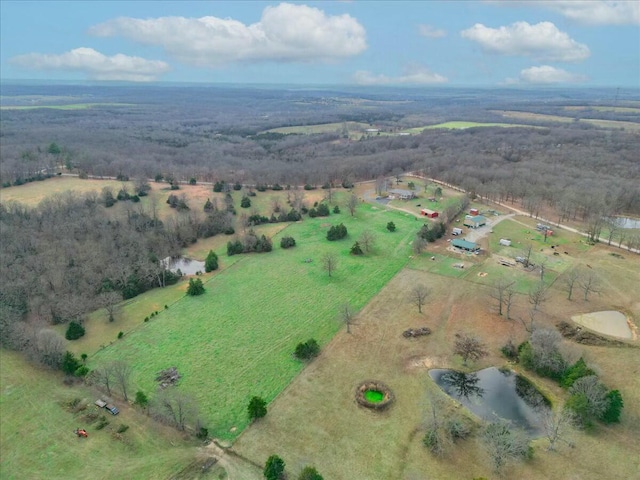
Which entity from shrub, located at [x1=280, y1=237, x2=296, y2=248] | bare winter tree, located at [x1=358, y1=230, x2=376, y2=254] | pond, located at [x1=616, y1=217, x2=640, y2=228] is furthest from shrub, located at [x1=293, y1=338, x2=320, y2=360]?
pond, located at [x1=616, y1=217, x2=640, y2=228]

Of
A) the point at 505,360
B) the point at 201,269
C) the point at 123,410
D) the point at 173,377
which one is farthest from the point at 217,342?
the point at 505,360

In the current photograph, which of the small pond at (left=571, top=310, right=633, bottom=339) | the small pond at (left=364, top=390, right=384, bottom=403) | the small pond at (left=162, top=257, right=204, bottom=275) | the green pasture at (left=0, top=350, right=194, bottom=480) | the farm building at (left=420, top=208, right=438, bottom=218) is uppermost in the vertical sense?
the farm building at (left=420, top=208, right=438, bottom=218)

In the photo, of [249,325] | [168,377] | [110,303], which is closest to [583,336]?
[249,325]

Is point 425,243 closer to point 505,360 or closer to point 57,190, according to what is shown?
point 505,360

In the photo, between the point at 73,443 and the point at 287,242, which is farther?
the point at 287,242

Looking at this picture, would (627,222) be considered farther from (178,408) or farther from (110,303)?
(110,303)

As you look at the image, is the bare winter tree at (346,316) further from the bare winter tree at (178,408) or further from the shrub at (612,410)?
the shrub at (612,410)

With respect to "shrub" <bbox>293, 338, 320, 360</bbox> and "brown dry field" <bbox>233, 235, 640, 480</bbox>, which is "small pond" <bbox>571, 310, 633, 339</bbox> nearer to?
"brown dry field" <bbox>233, 235, 640, 480</bbox>

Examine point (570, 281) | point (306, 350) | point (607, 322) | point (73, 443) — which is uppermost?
point (570, 281)
